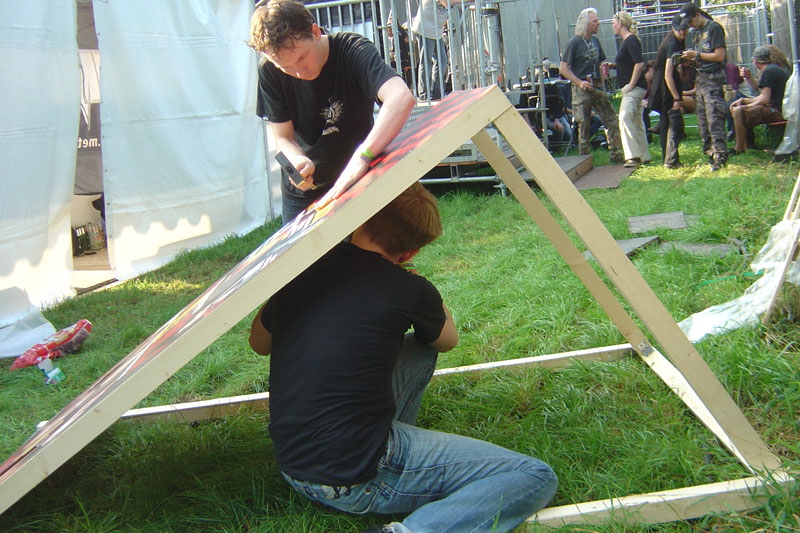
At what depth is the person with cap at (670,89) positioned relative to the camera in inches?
320

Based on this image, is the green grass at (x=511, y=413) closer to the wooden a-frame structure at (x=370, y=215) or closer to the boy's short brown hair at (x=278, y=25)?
the wooden a-frame structure at (x=370, y=215)

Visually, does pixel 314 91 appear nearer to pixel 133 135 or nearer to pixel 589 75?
pixel 133 135

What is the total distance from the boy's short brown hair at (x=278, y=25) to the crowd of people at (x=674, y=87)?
645cm

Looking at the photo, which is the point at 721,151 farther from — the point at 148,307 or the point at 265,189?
the point at 148,307

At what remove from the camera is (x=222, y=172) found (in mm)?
7273

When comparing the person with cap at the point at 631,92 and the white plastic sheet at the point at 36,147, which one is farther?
the person with cap at the point at 631,92

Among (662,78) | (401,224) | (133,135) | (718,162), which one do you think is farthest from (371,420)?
(662,78)

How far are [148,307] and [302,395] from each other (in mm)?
3538

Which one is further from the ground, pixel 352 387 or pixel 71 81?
pixel 71 81

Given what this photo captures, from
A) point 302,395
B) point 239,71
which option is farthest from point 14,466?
point 239,71

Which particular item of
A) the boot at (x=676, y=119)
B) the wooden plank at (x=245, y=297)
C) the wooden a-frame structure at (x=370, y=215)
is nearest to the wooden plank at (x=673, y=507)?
the wooden a-frame structure at (x=370, y=215)

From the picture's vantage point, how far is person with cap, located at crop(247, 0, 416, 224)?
232 cm

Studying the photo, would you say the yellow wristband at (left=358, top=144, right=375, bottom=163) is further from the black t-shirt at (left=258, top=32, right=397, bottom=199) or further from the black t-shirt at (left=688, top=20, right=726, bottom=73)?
the black t-shirt at (left=688, top=20, right=726, bottom=73)

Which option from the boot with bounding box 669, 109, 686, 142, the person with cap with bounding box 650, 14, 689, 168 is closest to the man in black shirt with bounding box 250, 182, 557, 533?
the boot with bounding box 669, 109, 686, 142
